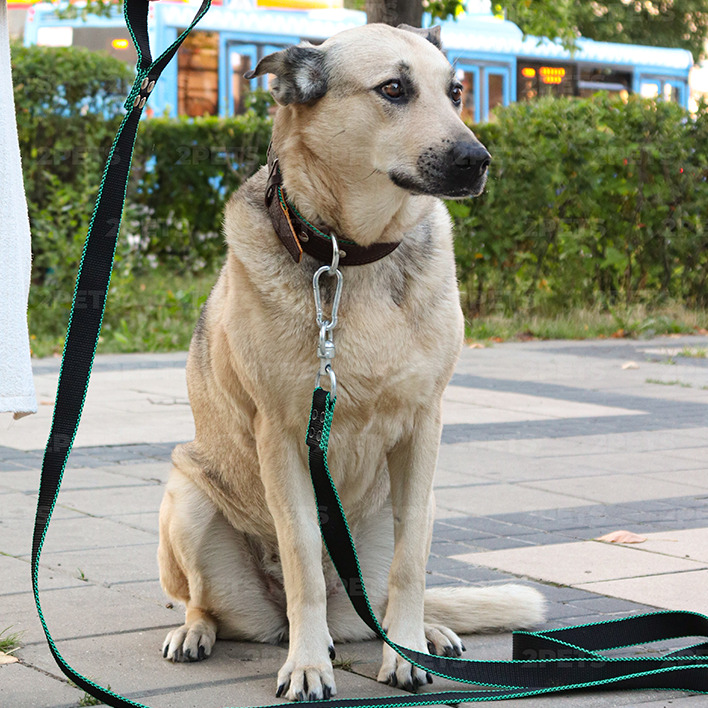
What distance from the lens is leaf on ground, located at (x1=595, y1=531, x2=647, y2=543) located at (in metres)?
4.39

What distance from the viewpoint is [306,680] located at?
291 centimetres

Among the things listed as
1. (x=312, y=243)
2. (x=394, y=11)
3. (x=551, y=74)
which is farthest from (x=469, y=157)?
(x=551, y=74)

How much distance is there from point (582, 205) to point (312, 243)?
9.23 metres

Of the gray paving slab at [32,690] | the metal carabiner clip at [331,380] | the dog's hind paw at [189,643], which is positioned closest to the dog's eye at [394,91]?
the metal carabiner clip at [331,380]

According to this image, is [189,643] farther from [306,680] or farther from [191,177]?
[191,177]

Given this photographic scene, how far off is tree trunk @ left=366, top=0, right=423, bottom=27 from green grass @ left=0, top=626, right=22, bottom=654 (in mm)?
5219

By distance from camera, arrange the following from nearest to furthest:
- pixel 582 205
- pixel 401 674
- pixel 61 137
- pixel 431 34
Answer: pixel 401 674
pixel 431 34
pixel 61 137
pixel 582 205

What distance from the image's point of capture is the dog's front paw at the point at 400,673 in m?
2.99

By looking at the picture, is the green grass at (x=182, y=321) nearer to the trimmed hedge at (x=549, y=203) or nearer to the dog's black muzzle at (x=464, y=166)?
the trimmed hedge at (x=549, y=203)

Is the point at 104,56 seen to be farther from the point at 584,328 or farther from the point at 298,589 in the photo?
the point at 298,589

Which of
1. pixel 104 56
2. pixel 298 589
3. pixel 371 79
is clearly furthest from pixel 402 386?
pixel 104 56

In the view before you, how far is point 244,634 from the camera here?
3398mm

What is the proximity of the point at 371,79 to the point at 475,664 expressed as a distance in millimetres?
1605

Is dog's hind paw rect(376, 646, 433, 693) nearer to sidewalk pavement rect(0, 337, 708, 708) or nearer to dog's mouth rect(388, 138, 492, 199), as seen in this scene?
sidewalk pavement rect(0, 337, 708, 708)
